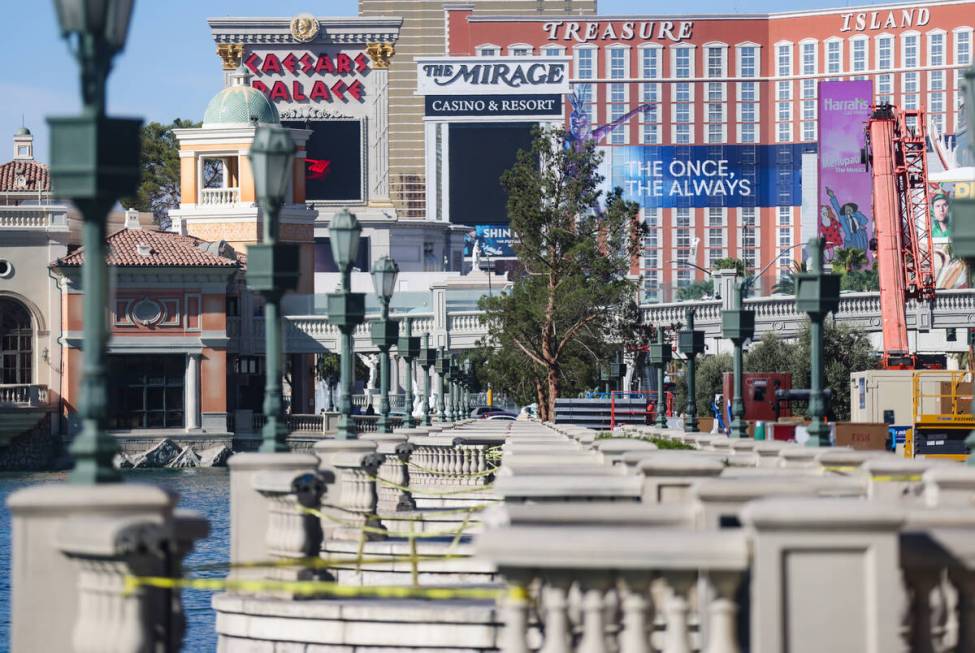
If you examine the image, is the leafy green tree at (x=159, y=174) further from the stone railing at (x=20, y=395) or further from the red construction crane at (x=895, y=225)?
the red construction crane at (x=895, y=225)

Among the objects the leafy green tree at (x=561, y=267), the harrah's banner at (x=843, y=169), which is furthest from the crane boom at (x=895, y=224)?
the harrah's banner at (x=843, y=169)

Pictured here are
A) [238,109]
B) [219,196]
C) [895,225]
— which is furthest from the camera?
[238,109]

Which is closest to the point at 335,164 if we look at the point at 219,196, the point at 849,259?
the point at 849,259

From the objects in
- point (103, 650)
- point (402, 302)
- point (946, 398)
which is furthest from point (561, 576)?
point (402, 302)

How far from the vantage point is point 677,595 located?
331 inches

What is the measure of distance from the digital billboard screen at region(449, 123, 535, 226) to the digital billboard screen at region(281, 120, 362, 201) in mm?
8997

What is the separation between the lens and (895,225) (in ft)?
208

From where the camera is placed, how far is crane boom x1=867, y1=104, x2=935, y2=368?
6219 centimetres

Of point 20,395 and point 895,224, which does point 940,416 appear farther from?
point 20,395

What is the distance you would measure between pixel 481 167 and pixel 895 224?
103066mm

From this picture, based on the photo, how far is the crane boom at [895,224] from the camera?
2448 inches

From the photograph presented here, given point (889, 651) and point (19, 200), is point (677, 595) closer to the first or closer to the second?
point (889, 651)

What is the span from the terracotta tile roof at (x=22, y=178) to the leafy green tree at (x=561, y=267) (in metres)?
50.5

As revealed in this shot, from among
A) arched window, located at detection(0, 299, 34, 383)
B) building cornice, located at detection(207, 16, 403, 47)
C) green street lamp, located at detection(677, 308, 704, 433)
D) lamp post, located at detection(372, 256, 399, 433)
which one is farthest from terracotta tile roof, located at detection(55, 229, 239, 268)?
building cornice, located at detection(207, 16, 403, 47)
